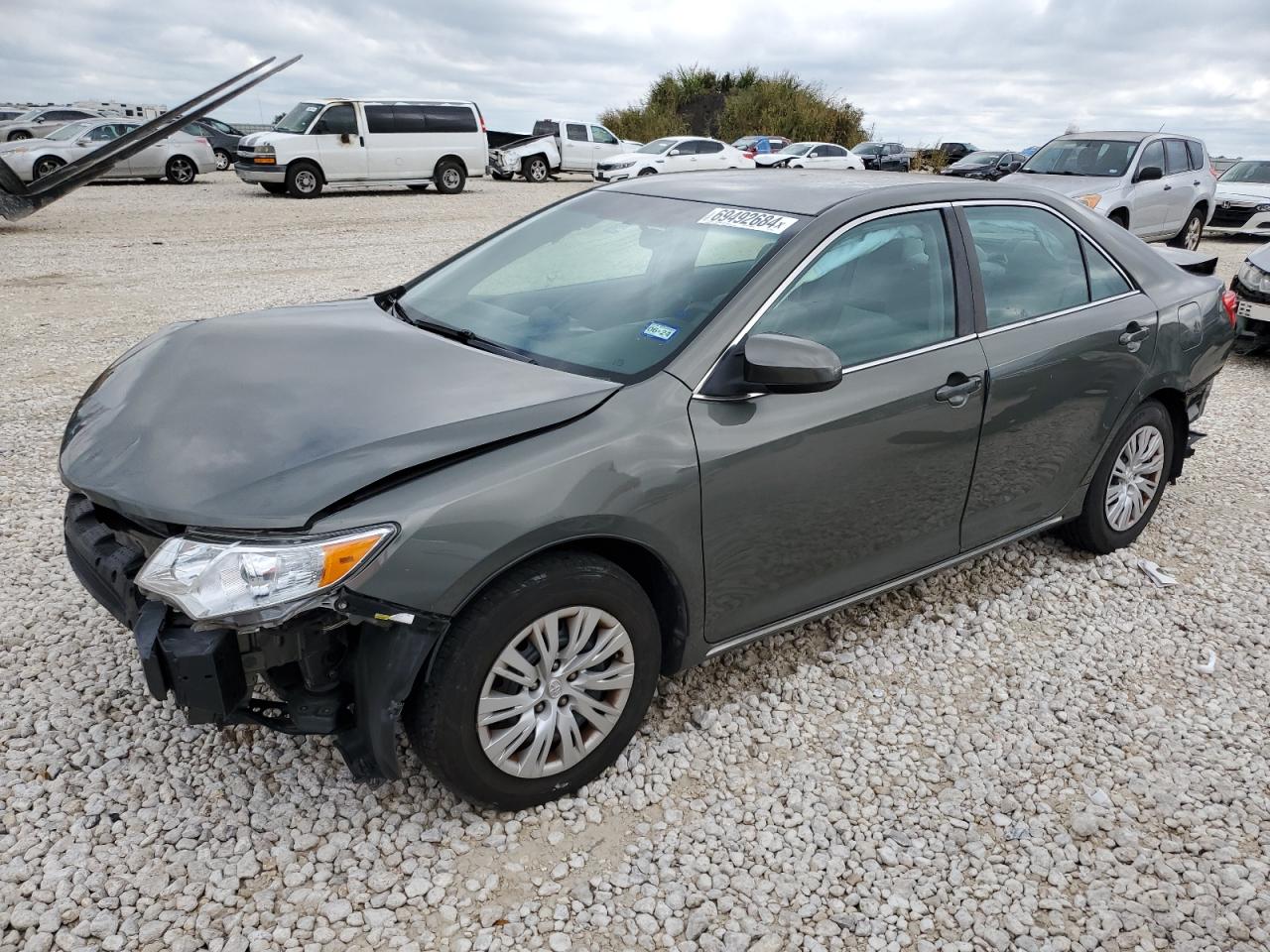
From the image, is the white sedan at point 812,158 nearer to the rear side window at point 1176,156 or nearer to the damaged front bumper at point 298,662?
the rear side window at point 1176,156

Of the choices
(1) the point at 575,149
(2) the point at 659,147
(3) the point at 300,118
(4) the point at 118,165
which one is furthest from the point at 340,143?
(1) the point at 575,149

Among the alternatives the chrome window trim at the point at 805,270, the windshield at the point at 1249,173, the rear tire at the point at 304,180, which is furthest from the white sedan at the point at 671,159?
the chrome window trim at the point at 805,270

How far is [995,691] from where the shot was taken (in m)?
3.54

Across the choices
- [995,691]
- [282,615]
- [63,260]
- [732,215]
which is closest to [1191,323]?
[995,691]

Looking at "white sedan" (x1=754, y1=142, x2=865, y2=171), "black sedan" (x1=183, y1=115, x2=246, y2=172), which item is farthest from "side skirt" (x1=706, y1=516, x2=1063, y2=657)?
"black sedan" (x1=183, y1=115, x2=246, y2=172)

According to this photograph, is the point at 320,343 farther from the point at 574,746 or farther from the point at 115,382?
the point at 574,746

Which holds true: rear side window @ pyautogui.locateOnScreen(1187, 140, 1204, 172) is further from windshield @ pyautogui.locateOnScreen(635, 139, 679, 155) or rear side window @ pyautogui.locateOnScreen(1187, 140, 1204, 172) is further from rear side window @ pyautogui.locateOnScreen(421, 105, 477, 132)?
rear side window @ pyautogui.locateOnScreen(421, 105, 477, 132)

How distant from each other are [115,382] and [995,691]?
3184 mm

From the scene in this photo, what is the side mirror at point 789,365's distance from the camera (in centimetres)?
274

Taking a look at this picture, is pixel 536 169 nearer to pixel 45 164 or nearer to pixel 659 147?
pixel 659 147

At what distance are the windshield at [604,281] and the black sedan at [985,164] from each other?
22.3 m

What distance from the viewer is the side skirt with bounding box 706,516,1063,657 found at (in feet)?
10.2

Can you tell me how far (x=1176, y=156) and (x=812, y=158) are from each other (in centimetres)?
1499

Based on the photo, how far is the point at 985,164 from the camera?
25.8m
